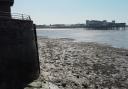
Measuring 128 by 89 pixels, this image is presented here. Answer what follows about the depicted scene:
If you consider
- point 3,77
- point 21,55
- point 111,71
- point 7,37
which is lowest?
point 111,71

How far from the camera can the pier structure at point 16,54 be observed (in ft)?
53.9

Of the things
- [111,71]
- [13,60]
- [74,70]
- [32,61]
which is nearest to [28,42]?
[32,61]

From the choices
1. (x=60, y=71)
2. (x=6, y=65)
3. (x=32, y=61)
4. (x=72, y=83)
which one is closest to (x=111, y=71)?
(x=60, y=71)

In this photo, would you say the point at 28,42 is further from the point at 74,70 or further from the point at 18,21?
the point at 74,70

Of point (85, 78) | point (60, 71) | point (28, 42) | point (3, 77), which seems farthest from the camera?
point (60, 71)

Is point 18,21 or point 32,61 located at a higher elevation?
point 18,21

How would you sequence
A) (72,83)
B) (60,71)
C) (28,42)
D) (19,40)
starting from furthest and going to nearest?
1. (60,71)
2. (72,83)
3. (28,42)
4. (19,40)

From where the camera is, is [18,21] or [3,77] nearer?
[3,77]

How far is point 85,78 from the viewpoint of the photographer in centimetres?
2497

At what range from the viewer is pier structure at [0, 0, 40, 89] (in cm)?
1642

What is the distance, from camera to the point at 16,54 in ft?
58.2

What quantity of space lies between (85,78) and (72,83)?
2.82 m

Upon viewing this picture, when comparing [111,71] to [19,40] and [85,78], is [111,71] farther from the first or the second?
[19,40]

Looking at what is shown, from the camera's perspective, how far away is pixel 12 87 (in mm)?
17109
